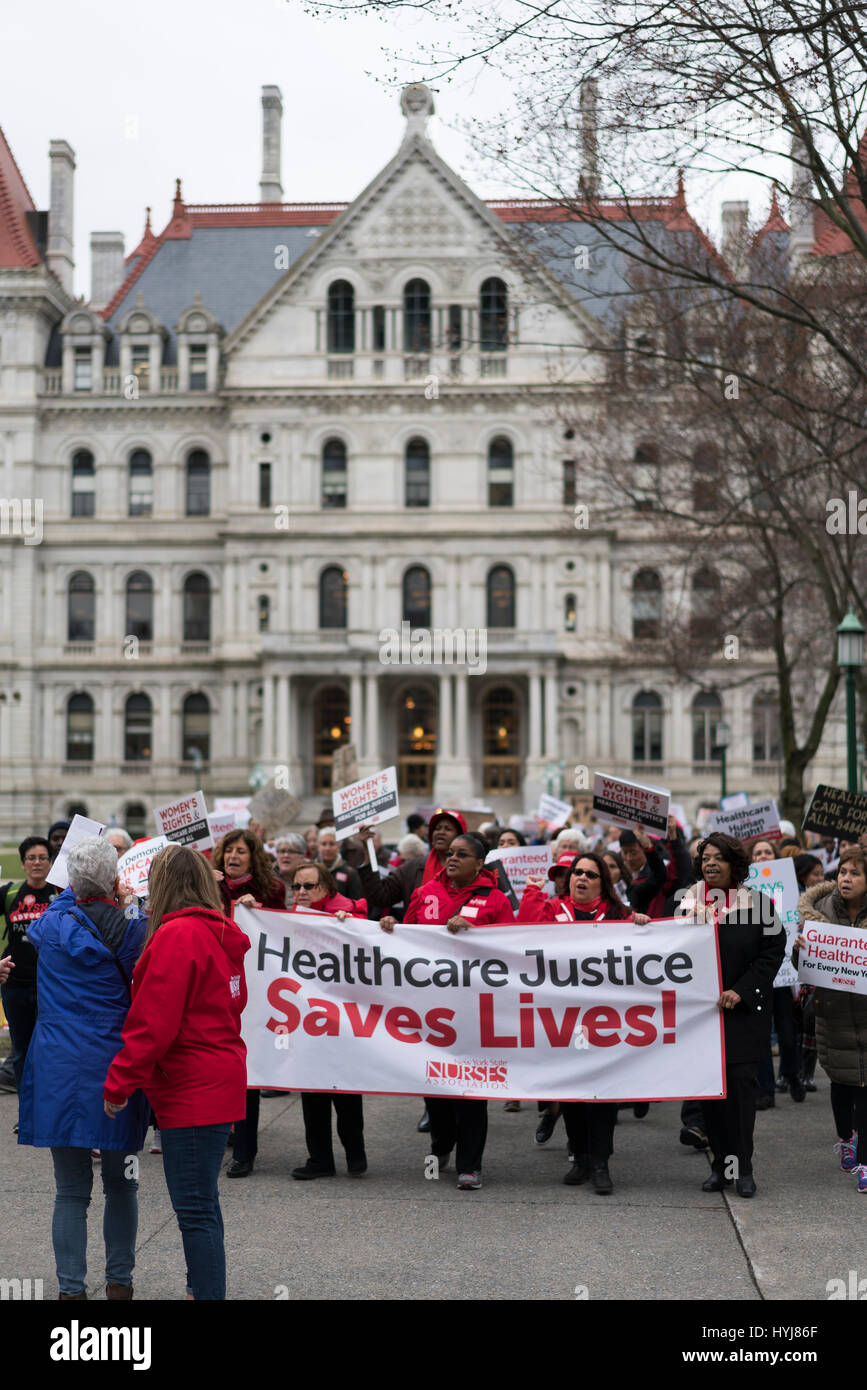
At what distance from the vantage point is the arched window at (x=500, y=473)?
53.7m

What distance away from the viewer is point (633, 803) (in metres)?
11.2

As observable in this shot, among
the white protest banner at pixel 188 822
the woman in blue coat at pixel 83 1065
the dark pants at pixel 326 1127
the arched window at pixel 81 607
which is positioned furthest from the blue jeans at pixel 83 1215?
the arched window at pixel 81 607

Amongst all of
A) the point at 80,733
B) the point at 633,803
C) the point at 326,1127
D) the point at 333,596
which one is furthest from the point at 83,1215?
the point at 80,733

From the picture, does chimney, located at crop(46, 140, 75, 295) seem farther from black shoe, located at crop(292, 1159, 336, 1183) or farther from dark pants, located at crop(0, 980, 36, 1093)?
black shoe, located at crop(292, 1159, 336, 1183)

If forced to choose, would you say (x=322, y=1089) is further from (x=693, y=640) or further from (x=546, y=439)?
(x=546, y=439)

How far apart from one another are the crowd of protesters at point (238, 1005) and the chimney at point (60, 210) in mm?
49518

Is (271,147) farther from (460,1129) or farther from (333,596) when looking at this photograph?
(460,1129)

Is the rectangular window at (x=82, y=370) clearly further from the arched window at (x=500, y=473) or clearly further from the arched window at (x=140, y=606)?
the arched window at (x=500, y=473)

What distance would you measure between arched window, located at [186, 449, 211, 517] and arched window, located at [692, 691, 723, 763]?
20067 mm

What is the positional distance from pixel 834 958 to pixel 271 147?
62.3 meters

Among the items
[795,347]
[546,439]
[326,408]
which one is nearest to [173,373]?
[326,408]

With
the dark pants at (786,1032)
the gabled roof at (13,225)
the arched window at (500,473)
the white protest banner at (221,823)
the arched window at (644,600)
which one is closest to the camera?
the dark pants at (786,1032)

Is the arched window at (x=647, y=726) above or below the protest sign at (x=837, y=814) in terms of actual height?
below
